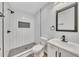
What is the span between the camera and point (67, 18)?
1246mm

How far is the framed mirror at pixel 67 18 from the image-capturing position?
44.1 inches

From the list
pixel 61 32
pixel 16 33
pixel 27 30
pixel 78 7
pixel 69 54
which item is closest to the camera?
pixel 69 54

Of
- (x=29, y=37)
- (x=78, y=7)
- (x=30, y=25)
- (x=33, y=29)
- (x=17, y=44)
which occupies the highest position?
(x=78, y=7)

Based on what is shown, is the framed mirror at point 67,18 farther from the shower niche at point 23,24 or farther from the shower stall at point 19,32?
the shower niche at point 23,24

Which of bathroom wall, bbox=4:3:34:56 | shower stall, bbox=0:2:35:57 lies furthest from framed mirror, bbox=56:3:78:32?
bathroom wall, bbox=4:3:34:56

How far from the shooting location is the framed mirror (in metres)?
1.12

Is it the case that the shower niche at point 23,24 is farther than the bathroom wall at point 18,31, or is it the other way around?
the shower niche at point 23,24

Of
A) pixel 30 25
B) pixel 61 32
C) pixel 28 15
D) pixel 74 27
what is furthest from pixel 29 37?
pixel 74 27

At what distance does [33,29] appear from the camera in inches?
126

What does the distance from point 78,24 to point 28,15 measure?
8.29 ft

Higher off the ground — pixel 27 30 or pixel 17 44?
pixel 27 30

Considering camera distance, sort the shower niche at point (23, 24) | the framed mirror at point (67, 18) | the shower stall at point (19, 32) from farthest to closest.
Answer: the shower niche at point (23, 24) → the shower stall at point (19, 32) → the framed mirror at point (67, 18)

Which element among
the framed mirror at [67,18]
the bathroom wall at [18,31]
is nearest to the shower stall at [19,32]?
the bathroom wall at [18,31]

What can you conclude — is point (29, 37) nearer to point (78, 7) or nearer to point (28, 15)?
point (28, 15)
